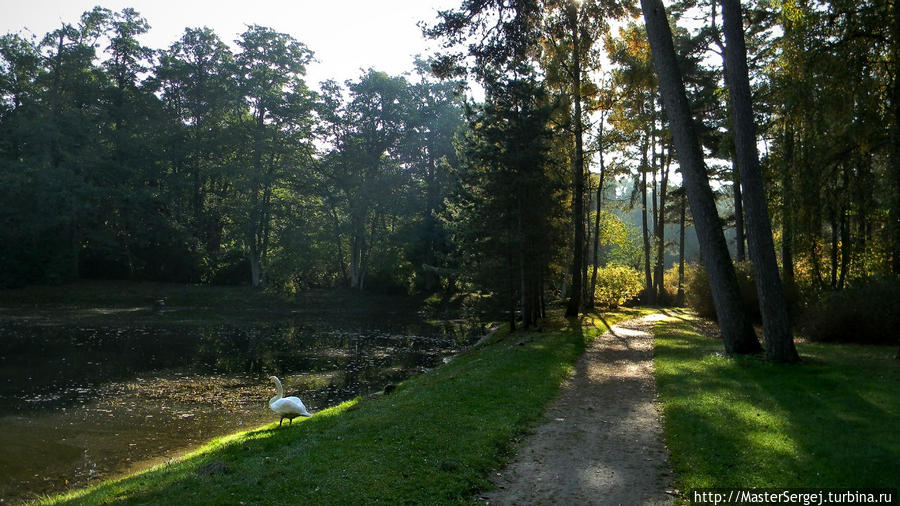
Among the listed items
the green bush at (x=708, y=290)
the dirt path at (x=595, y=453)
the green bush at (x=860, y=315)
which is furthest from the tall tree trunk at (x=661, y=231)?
the dirt path at (x=595, y=453)

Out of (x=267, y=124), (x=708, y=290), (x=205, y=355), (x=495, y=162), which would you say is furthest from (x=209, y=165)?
(x=708, y=290)

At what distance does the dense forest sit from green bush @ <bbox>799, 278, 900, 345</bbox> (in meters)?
0.10

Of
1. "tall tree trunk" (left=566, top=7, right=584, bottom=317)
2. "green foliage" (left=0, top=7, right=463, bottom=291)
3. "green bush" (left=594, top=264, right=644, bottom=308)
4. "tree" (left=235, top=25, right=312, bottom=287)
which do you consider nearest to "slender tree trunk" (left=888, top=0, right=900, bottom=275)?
"tall tree trunk" (left=566, top=7, right=584, bottom=317)

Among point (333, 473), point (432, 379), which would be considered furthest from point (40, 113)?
point (333, 473)

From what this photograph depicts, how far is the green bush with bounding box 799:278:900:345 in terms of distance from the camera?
16.4 m

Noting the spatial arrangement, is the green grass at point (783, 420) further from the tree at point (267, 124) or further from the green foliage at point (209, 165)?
the tree at point (267, 124)

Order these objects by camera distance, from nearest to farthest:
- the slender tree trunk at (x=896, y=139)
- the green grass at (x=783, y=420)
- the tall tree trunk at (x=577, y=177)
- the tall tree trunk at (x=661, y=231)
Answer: the green grass at (x=783, y=420)
the slender tree trunk at (x=896, y=139)
the tall tree trunk at (x=577, y=177)
the tall tree trunk at (x=661, y=231)

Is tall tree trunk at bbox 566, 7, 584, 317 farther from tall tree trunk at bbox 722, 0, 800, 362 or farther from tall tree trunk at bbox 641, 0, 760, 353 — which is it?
tall tree trunk at bbox 722, 0, 800, 362

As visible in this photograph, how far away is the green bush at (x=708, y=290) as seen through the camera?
73.9 feet

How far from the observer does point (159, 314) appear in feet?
121

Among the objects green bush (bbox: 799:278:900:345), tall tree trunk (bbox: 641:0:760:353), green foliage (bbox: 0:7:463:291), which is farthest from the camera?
green foliage (bbox: 0:7:463:291)

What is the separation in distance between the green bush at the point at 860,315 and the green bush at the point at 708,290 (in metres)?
4.08

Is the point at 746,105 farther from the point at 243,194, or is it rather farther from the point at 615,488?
the point at 243,194

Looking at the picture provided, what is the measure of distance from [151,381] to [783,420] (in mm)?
17365
